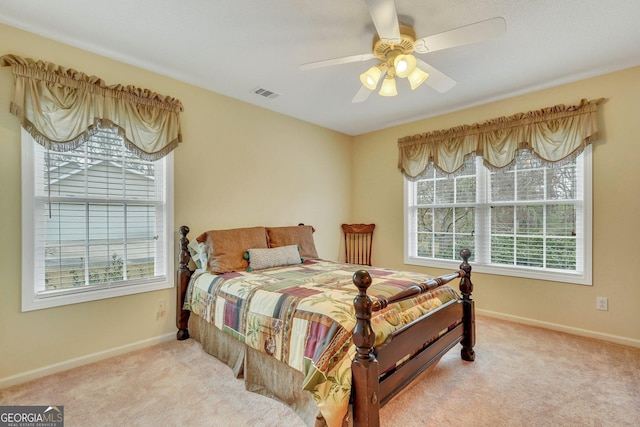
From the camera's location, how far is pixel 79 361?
2287 mm

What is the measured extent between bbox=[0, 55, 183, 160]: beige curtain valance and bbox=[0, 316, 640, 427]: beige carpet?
173cm

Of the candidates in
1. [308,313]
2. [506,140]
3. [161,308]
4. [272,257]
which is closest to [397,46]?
[308,313]

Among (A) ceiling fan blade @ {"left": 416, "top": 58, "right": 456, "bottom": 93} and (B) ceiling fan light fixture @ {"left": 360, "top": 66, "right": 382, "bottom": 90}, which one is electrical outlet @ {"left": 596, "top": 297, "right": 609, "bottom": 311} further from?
(B) ceiling fan light fixture @ {"left": 360, "top": 66, "right": 382, "bottom": 90}

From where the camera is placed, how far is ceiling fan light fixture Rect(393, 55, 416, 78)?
74.9 inches

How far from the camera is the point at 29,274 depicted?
6.89ft

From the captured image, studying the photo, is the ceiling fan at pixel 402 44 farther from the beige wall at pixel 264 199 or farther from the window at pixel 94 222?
the window at pixel 94 222

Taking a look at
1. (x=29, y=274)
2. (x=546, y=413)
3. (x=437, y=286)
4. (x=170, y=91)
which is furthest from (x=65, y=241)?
(x=546, y=413)

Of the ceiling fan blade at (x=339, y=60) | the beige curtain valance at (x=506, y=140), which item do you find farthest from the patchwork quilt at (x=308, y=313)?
the beige curtain valance at (x=506, y=140)

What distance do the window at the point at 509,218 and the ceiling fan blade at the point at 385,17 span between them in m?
2.32

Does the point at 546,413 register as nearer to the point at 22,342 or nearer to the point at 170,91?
the point at 22,342

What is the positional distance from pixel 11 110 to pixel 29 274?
1.14 m

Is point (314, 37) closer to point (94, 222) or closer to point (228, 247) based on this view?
point (228, 247)

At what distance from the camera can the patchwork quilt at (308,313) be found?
149cm

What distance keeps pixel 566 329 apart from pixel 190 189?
3973 mm
